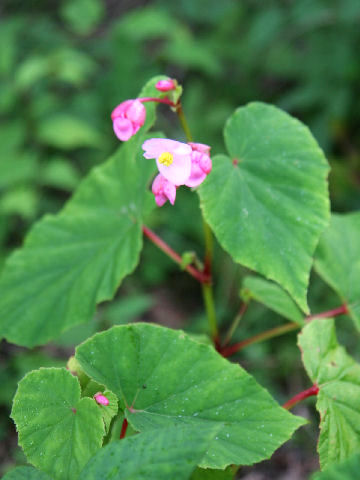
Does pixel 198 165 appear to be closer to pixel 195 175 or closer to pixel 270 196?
pixel 195 175

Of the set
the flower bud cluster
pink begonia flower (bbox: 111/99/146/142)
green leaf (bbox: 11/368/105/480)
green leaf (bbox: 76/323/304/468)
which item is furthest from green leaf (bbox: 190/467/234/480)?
pink begonia flower (bbox: 111/99/146/142)

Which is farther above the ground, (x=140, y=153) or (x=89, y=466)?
(x=140, y=153)

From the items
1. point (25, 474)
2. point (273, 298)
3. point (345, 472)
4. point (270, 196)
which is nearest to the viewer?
point (345, 472)

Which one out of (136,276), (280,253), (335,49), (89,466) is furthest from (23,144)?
(89,466)

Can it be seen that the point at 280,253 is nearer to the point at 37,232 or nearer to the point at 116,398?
the point at 116,398

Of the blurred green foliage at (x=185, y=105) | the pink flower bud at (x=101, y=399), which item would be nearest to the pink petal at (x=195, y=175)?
the pink flower bud at (x=101, y=399)

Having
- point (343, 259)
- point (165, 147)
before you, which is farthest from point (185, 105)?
point (165, 147)
